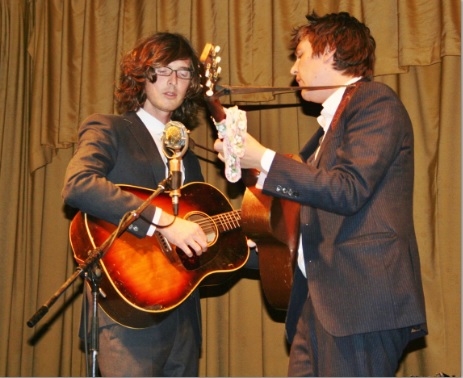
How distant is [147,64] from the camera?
3.28 meters

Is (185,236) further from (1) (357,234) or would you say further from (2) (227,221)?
(1) (357,234)

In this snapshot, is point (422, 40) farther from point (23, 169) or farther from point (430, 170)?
point (23, 169)

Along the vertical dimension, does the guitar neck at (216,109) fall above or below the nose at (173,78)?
below

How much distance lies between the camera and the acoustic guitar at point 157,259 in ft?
8.95

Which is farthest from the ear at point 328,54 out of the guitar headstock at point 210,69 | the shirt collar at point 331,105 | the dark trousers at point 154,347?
the dark trousers at point 154,347

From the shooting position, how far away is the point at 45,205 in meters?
4.49

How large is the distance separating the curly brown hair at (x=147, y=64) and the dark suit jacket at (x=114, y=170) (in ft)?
0.53

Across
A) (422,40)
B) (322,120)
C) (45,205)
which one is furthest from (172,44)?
(45,205)

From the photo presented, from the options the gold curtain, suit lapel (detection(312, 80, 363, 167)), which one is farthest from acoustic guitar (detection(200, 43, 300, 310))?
the gold curtain

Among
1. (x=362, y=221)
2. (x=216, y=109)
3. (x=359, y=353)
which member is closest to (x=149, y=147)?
(x=216, y=109)

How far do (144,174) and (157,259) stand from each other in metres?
0.42

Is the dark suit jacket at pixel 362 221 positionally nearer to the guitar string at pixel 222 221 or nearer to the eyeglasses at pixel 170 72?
the guitar string at pixel 222 221

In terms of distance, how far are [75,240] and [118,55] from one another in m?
1.90

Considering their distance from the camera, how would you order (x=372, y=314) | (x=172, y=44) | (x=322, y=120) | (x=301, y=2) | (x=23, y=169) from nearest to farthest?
1. (x=372, y=314)
2. (x=322, y=120)
3. (x=172, y=44)
4. (x=301, y=2)
5. (x=23, y=169)
